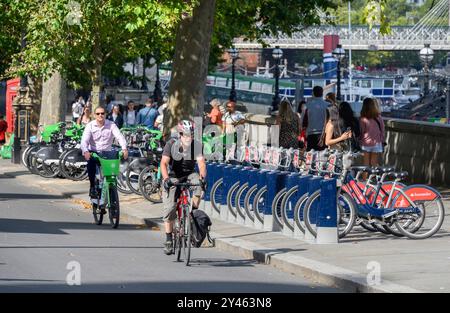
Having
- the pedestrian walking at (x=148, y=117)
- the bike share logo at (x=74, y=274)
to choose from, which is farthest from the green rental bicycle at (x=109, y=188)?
the pedestrian walking at (x=148, y=117)

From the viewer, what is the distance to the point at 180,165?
51.6 feet

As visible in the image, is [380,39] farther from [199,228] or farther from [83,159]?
[199,228]

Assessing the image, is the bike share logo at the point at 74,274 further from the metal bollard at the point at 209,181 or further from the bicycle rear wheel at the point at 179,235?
the metal bollard at the point at 209,181

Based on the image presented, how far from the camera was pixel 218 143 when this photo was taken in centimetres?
2633

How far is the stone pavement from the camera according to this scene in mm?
13258

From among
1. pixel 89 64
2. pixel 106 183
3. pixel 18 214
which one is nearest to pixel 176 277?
pixel 106 183

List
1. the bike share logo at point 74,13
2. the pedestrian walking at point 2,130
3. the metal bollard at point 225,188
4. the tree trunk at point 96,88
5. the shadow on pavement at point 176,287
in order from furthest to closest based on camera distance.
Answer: the pedestrian walking at point 2,130, the tree trunk at point 96,88, the bike share logo at point 74,13, the metal bollard at point 225,188, the shadow on pavement at point 176,287

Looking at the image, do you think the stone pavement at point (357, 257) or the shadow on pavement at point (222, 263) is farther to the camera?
the shadow on pavement at point (222, 263)

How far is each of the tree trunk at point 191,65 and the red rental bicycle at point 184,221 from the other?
29.5ft

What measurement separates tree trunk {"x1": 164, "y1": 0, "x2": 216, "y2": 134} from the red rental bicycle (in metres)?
8.99

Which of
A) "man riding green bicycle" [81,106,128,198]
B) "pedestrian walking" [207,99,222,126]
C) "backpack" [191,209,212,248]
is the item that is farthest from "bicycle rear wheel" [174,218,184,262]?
"pedestrian walking" [207,99,222,126]

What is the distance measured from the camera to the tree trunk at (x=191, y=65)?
24.4 metres

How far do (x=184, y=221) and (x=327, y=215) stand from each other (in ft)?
7.04

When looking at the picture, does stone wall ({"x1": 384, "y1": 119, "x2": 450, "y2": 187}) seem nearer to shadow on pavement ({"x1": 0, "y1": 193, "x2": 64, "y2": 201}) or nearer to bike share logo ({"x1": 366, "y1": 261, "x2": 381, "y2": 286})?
shadow on pavement ({"x1": 0, "y1": 193, "x2": 64, "y2": 201})
